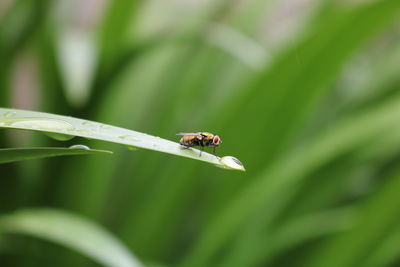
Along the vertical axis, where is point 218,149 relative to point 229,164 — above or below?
above

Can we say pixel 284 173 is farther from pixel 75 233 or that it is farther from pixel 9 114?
pixel 9 114

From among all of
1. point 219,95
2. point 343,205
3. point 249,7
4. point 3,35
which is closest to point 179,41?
point 219,95

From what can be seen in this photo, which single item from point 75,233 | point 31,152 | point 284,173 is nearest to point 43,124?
point 31,152

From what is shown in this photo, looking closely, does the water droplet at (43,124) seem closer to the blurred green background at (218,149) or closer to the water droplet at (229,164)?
the water droplet at (229,164)

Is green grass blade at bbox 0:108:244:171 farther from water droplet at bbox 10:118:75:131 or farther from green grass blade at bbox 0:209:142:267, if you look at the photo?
green grass blade at bbox 0:209:142:267

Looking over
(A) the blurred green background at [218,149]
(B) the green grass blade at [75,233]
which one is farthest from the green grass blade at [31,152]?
(A) the blurred green background at [218,149]

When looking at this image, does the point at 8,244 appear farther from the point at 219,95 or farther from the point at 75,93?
the point at 219,95
